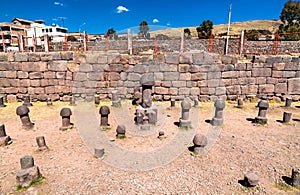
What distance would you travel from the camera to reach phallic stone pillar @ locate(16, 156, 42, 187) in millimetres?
4066

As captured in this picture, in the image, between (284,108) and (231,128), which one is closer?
(231,128)

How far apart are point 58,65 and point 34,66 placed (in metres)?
1.24

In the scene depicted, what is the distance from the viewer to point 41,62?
10.4 meters

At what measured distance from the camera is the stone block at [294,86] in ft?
35.7

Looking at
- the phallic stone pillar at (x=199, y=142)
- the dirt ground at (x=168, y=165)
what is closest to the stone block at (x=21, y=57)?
the dirt ground at (x=168, y=165)

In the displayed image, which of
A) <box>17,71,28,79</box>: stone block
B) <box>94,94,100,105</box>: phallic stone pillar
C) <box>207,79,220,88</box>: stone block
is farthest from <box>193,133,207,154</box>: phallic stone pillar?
<box>17,71,28,79</box>: stone block

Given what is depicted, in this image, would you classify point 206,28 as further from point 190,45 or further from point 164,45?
point 190,45

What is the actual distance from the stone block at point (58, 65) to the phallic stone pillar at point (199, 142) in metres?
8.00

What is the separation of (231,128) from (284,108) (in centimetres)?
455

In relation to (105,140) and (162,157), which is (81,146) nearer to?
(105,140)

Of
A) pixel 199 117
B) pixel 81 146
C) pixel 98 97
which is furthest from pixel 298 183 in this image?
pixel 98 97

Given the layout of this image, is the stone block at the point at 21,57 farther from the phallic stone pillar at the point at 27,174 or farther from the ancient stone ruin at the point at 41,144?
the phallic stone pillar at the point at 27,174

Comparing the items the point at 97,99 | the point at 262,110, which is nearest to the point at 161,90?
the point at 97,99

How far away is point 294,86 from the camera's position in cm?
1095
